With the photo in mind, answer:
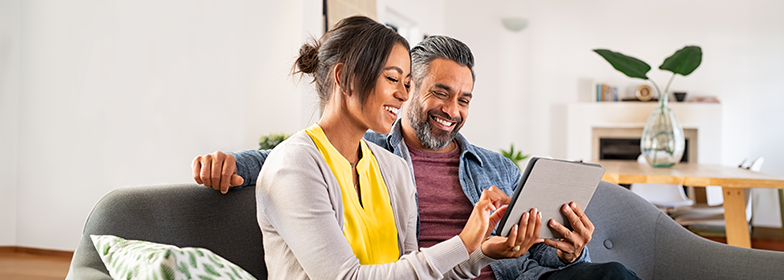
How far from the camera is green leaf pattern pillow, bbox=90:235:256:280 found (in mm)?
904

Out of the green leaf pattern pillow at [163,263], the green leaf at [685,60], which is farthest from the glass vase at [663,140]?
the green leaf pattern pillow at [163,263]

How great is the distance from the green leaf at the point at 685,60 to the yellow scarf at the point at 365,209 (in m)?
2.66

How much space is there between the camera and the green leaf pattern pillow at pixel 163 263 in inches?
35.6

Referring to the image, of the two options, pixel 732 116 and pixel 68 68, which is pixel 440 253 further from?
pixel 732 116

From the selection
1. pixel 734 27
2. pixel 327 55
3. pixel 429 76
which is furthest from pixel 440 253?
pixel 734 27

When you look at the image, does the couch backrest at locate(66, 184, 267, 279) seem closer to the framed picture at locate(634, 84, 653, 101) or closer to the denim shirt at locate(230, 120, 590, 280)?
the denim shirt at locate(230, 120, 590, 280)

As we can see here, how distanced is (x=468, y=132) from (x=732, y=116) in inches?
108

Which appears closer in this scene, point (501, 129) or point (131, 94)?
point (131, 94)

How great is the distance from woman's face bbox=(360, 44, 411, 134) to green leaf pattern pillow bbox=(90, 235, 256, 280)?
41 cm

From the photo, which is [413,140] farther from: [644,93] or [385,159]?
[644,93]

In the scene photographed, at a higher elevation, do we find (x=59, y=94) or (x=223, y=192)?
(x=59, y=94)

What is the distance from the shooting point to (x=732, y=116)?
229 inches

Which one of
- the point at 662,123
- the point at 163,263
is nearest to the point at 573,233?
the point at 163,263

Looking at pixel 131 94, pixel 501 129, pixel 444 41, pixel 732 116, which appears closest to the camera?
pixel 444 41
